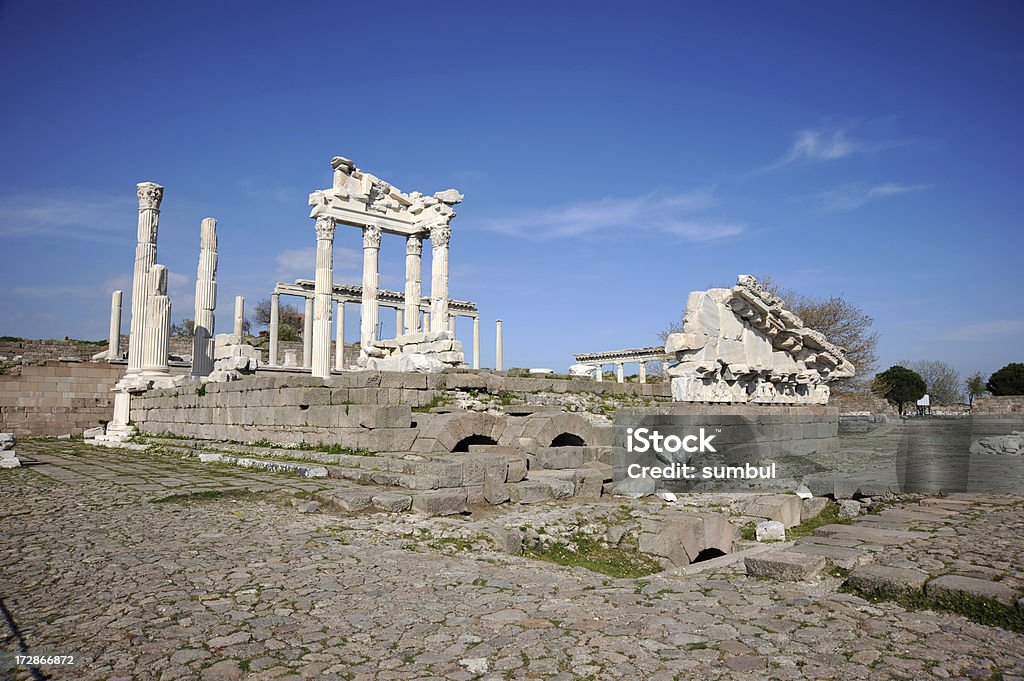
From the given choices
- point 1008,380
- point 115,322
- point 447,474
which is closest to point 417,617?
point 447,474

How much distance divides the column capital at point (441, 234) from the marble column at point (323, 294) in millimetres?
3652

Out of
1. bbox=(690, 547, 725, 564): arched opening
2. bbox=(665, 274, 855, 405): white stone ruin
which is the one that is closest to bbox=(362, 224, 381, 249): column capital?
bbox=(665, 274, 855, 405): white stone ruin

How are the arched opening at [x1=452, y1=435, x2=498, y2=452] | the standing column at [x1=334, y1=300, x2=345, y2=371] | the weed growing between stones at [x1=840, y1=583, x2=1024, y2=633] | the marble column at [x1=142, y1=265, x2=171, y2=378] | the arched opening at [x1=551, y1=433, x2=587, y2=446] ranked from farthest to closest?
the standing column at [x1=334, y1=300, x2=345, y2=371], the marble column at [x1=142, y1=265, x2=171, y2=378], the arched opening at [x1=551, y1=433, x2=587, y2=446], the arched opening at [x1=452, y1=435, x2=498, y2=452], the weed growing between stones at [x1=840, y1=583, x2=1024, y2=633]

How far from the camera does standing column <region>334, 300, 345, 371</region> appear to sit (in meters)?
32.0

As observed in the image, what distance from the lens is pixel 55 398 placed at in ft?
72.0

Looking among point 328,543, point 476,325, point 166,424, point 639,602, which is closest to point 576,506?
point 328,543

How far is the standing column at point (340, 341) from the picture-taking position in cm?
3201

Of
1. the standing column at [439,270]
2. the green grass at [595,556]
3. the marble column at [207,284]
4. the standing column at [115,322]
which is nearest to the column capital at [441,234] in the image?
the standing column at [439,270]

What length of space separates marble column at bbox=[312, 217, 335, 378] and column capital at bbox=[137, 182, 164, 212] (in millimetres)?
4968

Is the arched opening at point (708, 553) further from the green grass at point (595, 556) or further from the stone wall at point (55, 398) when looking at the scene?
the stone wall at point (55, 398)

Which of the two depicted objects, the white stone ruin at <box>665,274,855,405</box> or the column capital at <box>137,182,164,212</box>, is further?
the column capital at <box>137,182,164,212</box>

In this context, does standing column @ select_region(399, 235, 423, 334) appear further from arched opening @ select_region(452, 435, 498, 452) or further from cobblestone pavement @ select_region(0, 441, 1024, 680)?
cobblestone pavement @ select_region(0, 441, 1024, 680)

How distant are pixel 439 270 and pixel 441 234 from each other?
4.24 feet

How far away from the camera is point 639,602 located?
399cm
